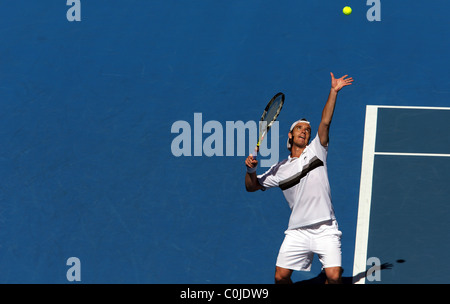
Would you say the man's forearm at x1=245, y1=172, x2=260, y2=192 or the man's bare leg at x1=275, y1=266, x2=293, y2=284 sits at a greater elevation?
the man's forearm at x1=245, y1=172, x2=260, y2=192

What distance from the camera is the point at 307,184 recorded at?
7281mm

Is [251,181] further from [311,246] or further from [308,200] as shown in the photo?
→ [311,246]

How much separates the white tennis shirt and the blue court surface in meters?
1.04

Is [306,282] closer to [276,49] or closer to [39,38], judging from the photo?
[276,49]

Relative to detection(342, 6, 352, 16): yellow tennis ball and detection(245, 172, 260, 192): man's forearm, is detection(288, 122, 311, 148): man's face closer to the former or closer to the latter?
detection(245, 172, 260, 192): man's forearm

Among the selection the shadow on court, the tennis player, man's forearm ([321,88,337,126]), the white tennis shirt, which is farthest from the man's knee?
man's forearm ([321,88,337,126])

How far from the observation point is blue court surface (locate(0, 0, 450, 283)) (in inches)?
330

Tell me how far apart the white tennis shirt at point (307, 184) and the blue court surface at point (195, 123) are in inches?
40.9

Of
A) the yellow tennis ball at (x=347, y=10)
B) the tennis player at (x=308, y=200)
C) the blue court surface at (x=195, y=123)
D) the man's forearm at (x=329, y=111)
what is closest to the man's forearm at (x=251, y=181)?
the tennis player at (x=308, y=200)

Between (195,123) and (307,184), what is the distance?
1.64 metres

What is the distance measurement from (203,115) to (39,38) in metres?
1.85

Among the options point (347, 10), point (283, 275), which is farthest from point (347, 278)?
point (347, 10)

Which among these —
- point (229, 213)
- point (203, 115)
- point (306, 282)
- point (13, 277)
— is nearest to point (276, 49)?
point (203, 115)

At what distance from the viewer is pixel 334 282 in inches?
283
